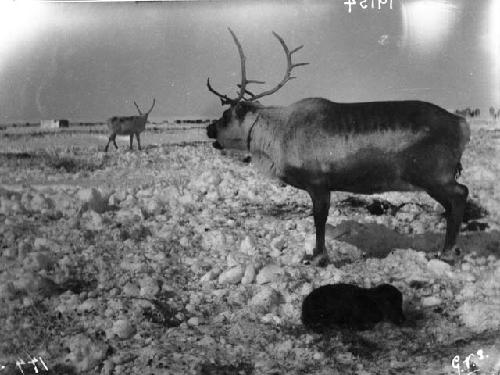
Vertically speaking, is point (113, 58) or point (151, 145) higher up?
point (113, 58)

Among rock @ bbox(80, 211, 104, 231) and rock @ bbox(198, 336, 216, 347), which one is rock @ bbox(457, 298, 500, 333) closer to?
rock @ bbox(198, 336, 216, 347)

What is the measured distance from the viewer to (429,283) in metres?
1.73

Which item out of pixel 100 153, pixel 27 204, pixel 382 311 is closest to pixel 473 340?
pixel 382 311

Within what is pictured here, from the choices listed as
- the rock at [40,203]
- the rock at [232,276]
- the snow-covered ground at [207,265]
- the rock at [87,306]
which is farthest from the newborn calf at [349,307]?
the rock at [40,203]

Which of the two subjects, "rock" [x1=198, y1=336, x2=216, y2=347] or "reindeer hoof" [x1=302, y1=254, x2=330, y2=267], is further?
"reindeer hoof" [x1=302, y1=254, x2=330, y2=267]

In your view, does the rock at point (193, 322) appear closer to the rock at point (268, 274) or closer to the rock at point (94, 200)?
the rock at point (268, 274)

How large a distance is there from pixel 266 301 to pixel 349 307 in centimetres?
29

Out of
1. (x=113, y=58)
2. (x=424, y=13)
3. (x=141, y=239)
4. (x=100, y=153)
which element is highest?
(x=424, y=13)

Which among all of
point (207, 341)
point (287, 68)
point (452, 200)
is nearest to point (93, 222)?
point (207, 341)

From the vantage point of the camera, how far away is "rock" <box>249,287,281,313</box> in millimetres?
1630

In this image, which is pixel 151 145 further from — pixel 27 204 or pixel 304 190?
pixel 304 190

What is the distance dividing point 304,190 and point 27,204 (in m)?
1.20

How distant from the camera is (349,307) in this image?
5.04 feet

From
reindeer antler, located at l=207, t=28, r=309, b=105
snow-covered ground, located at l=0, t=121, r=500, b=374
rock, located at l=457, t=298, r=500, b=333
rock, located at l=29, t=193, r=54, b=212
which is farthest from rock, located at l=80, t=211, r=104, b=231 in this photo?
rock, located at l=457, t=298, r=500, b=333
